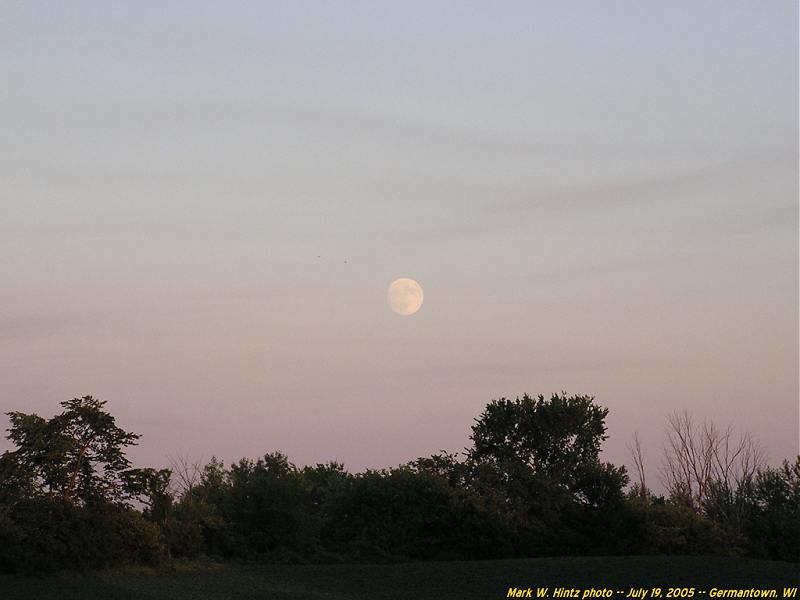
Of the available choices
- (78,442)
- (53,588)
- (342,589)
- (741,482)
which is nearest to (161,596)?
(53,588)

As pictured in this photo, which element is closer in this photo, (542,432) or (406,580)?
(406,580)

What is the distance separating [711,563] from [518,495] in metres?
17.5

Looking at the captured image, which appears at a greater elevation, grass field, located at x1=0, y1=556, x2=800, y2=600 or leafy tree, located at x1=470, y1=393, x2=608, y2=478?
leafy tree, located at x1=470, y1=393, x2=608, y2=478

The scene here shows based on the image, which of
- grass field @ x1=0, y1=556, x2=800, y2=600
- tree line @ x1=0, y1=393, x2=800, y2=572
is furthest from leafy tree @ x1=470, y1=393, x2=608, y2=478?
grass field @ x1=0, y1=556, x2=800, y2=600

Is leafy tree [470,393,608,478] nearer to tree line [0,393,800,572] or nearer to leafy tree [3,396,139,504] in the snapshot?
tree line [0,393,800,572]

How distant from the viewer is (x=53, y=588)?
36.8 meters

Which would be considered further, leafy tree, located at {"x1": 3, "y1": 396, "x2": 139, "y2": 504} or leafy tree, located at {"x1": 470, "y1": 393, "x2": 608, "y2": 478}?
leafy tree, located at {"x1": 470, "y1": 393, "x2": 608, "y2": 478}

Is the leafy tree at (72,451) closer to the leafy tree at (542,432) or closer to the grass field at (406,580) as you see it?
the grass field at (406,580)

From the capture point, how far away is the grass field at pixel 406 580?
36.8 meters

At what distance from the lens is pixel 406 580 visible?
137ft

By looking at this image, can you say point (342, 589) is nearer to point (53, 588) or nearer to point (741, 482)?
point (53, 588)

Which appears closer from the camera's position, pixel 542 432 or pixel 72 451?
pixel 72 451

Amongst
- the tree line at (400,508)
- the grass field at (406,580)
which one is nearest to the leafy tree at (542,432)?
the tree line at (400,508)

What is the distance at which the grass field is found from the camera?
121ft
